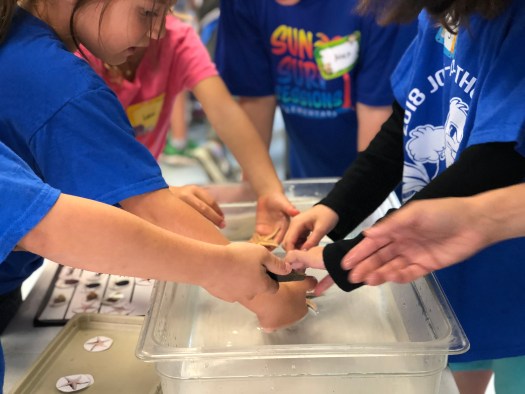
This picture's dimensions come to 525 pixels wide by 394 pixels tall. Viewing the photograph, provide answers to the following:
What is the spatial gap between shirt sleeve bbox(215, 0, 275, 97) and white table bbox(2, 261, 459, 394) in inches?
20.6

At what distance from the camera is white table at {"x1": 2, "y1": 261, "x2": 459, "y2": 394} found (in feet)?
2.16

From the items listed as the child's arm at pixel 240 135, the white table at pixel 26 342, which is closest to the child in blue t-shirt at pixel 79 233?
the white table at pixel 26 342

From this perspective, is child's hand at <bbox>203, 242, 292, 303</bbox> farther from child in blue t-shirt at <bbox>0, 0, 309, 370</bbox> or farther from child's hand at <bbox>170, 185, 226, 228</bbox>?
child's hand at <bbox>170, 185, 226, 228</bbox>

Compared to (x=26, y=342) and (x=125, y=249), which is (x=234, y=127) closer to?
(x=26, y=342)

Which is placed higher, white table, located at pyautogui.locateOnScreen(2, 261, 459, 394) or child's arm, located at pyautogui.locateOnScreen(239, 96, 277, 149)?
white table, located at pyautogui.locateOnScreen(2, 261, 459, 394)

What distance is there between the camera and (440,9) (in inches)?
24.0

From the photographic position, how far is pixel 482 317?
28.1 inches

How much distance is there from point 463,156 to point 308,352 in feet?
0.74

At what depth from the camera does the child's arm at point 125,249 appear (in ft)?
1.53

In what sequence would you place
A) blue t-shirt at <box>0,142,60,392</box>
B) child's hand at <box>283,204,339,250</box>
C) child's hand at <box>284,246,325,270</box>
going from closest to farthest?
blue t-shirt at <box>0,142,60,392</box> < child's hand at <box>284,246,325,270</box> < child's hand at <box>283,204,339,250</box>

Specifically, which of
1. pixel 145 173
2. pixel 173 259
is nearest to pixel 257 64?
pixel 145 173

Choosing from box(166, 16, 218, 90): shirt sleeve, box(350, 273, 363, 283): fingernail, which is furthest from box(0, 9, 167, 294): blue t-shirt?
box(166, 16, 218, 90): shirt sleeve

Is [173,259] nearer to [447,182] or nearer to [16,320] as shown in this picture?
[447,182]

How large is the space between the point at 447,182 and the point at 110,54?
376mm
